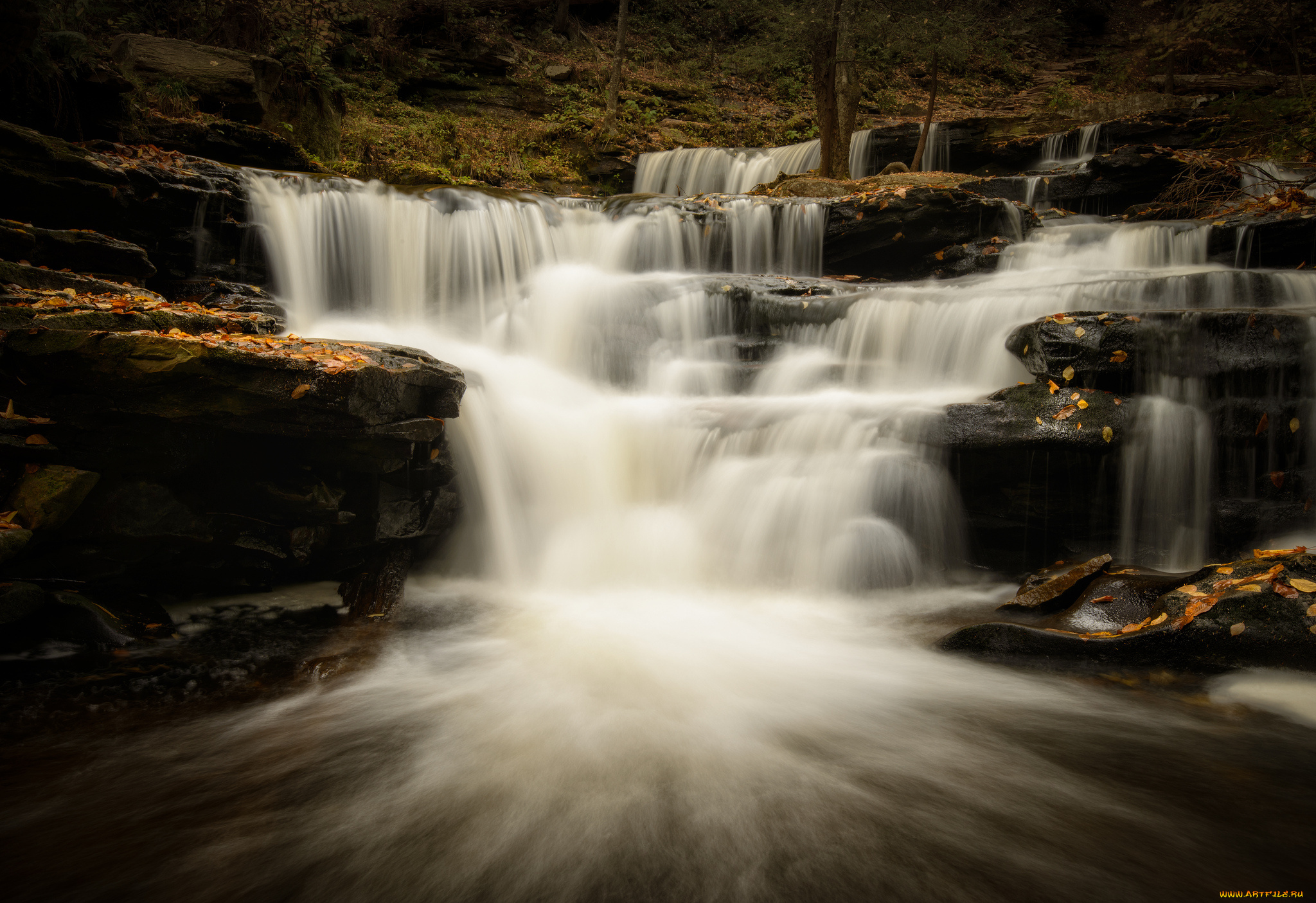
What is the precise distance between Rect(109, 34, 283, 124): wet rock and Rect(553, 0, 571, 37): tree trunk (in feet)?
47.5

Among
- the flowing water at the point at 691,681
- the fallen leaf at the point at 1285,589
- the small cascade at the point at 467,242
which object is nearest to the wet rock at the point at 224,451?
the flowing water at the point at 691,681

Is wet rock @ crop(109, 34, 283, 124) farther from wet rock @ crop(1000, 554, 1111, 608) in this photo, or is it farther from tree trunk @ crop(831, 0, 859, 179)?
wet rock @ crop(1000, 554, 1111, 608)

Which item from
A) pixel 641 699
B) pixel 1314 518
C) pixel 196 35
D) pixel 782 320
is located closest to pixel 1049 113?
pixel 782 320

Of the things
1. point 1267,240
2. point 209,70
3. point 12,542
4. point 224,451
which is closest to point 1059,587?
point 224,451

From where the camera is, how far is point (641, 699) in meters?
3.42

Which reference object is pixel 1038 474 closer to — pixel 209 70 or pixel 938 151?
pixel 938 151

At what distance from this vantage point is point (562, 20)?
2239cm

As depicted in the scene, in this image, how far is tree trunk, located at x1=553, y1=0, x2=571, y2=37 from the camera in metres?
22.3

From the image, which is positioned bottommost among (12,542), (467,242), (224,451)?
(12,542)

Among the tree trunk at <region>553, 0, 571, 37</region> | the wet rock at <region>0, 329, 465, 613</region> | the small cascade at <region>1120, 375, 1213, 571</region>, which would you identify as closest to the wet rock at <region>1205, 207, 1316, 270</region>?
the small cascade at <region>1120, 375, 1213, 571</region>

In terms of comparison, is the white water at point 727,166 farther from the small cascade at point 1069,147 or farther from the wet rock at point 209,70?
the wet rock at point 209,70

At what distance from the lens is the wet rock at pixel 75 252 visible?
523 cm

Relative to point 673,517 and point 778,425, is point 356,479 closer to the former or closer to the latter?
point 673,517

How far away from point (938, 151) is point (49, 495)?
55.9 ft
